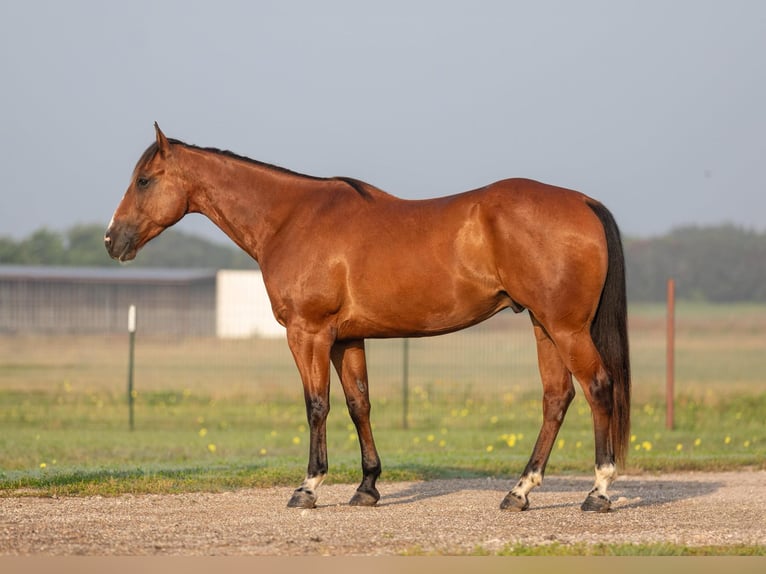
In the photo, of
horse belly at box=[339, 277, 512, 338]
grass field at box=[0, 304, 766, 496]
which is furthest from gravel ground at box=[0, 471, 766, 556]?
horse belly at box=[339, 277, 512, 338]

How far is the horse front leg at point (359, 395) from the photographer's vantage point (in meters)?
9.45

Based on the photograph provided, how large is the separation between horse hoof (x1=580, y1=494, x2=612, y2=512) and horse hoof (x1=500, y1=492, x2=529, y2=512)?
470mm

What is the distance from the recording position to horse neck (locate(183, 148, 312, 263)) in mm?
9648

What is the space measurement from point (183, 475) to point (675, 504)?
4659 millimetres

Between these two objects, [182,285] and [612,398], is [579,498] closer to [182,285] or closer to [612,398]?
[612,398]

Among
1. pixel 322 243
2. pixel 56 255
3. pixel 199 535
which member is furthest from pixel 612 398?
pixel 56 255

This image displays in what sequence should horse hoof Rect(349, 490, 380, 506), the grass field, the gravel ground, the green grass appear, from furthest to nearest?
1. the grass field
2. the green grass
3. horse hoof Rect(349, 490, 380, 506)
4. the gravel ground

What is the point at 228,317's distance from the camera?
45531mm

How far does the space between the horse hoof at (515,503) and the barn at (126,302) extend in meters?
31.6

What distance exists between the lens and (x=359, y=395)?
31.1ft

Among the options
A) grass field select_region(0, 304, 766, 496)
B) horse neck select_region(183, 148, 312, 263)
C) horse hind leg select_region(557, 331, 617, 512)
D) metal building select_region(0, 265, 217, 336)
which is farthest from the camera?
metal building select_region(0, 265, 217, 336)

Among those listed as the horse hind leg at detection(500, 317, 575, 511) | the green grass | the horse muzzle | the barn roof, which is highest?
the barn roof

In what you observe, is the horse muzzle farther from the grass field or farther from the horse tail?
the horse tail

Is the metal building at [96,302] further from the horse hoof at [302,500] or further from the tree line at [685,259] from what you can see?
the horse hoof at [302,500]
